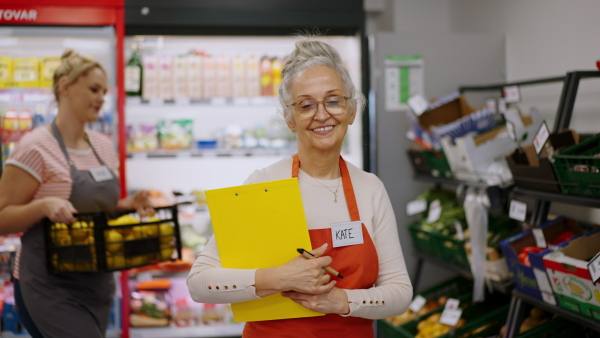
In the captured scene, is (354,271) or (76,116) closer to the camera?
(354,271)

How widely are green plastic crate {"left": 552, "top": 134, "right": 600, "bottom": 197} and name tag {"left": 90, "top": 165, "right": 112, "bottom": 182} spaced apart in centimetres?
198

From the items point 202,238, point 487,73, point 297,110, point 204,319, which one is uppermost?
point 487,73

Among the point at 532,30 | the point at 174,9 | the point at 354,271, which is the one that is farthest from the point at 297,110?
the point at 532,30

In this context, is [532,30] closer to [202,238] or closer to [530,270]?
[530,270]

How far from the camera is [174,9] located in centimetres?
374

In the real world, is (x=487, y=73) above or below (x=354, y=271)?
above

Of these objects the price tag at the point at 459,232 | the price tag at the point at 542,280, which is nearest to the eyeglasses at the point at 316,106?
the price tag at the point at 542,280

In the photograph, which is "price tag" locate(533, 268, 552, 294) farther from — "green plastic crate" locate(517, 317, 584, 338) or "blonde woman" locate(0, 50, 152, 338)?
"blonde woman" locate(0, 50, 152, 338)

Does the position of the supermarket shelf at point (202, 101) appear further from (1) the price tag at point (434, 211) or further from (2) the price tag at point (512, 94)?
(2) the price tag at point (512, 94)

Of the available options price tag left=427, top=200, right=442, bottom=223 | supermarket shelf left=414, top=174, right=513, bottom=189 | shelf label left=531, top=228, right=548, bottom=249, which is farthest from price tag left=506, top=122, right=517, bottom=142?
price tag left=427, top=200, right=442, bottom=223

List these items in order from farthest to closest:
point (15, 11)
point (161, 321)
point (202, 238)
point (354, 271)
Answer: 1. point (202, 238)
2. point (161, 321)
3. point (15, 11)
4. point (354, 271)

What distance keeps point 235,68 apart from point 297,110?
247 cm

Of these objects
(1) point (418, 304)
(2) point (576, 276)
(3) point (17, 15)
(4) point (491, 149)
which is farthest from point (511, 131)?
(3) point (17, 15)

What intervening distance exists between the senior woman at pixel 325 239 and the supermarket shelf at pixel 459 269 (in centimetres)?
146
